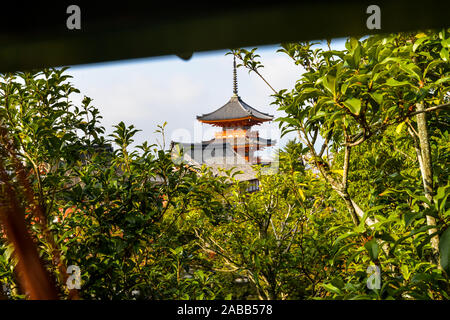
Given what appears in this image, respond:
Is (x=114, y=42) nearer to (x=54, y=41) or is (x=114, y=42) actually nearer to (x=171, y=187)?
(x=54, y=41)

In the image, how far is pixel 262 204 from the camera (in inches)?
81.2

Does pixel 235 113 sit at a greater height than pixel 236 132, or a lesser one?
greater

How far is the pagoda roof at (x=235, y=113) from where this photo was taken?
1058 cm

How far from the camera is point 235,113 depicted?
11.1m

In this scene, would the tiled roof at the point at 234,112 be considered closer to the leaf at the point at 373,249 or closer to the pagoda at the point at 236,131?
the pagoda at the point at 236,131

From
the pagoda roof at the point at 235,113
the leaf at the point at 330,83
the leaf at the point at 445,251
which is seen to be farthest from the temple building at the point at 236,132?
the leaf at the point at 445,251

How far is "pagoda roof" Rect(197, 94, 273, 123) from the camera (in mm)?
10578

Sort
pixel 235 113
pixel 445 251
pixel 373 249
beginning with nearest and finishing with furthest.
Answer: pixel 445 251
pixel 373 249
pixel 235 113

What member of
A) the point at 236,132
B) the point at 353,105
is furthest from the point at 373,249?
the point at 236,132

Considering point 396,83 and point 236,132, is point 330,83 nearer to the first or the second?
point 396,83

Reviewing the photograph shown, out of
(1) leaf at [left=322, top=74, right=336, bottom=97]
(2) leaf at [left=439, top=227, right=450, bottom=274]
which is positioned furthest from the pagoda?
(2) leaf at [left=439, top=227, right=450, bottom=274]

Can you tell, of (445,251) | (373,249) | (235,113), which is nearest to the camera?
(445,251)

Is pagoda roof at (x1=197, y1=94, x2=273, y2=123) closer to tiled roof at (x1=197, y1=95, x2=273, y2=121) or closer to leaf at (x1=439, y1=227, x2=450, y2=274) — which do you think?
tiled roof at (x1=197, y1=95, x2=273, y2=121)
